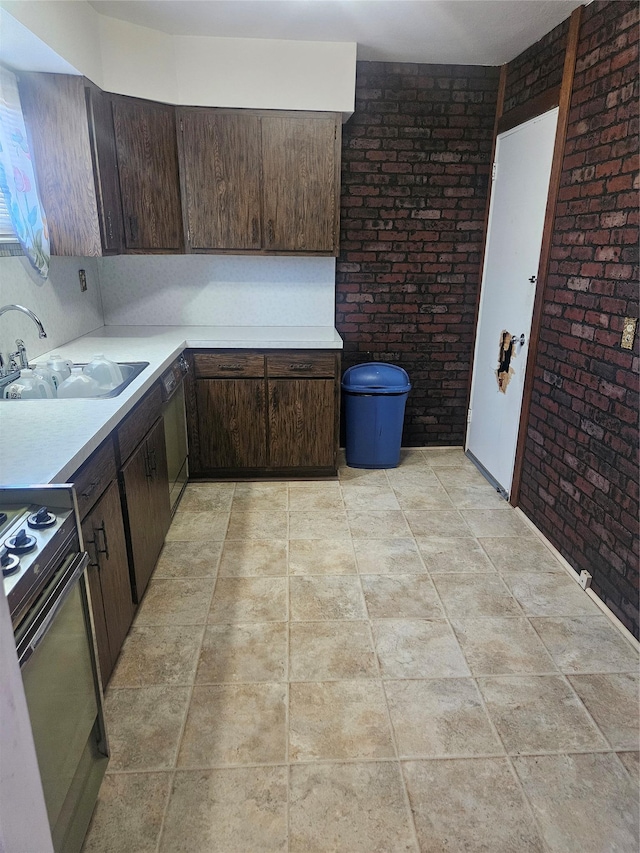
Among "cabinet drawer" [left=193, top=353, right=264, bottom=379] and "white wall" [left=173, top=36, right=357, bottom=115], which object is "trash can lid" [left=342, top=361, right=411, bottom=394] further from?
"white wall" [left=173, top=36, right=357, bottom=115]

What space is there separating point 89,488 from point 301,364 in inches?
73.2

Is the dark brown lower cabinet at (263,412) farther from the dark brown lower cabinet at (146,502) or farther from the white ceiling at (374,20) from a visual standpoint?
the white ceiling at (374,20)

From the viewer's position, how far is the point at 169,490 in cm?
289

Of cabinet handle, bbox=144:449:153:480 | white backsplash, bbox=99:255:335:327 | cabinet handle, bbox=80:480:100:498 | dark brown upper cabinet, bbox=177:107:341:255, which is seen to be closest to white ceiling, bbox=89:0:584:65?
dark brown upper cabinet, bbox=177:107:341:255

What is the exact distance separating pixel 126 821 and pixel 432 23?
356 centimetres

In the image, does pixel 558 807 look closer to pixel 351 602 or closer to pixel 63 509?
pixel 351 602

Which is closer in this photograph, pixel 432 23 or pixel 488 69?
pixel 432 23

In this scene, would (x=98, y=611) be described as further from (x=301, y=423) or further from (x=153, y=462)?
(x=301, y=423)

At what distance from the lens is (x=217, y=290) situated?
12.3 feet

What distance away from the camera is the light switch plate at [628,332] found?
2.15 m

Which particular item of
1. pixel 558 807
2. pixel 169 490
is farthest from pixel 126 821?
pixel 169 490

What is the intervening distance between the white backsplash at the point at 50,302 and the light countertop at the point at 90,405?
77 mm

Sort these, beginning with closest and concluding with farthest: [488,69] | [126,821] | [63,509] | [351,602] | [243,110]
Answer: [63,509]
[126,821]
[351,602]
[243,110]
[488,69]

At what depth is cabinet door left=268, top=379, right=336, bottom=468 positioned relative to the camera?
3385 mm
